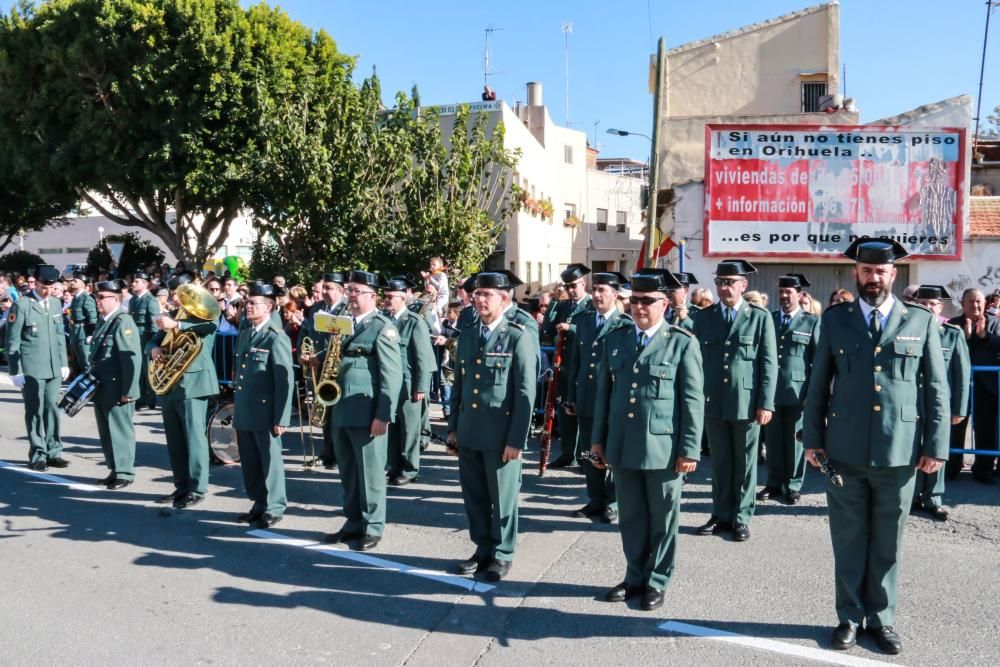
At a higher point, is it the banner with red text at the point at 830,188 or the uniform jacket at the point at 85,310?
the banner with red text at the point at 830,188

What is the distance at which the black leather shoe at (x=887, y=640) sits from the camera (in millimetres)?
4781

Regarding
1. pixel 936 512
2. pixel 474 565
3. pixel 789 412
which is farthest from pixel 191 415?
pixel 936 512

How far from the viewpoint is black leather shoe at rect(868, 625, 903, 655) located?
478cm

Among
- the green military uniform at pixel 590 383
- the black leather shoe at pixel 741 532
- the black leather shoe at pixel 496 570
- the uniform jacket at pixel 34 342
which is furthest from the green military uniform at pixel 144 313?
the black leather shoe at pixel 741 532

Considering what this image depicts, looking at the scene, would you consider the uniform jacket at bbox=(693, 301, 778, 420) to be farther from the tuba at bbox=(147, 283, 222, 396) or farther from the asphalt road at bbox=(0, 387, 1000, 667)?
the tuba at bbox=(147, 283, 222, 396)

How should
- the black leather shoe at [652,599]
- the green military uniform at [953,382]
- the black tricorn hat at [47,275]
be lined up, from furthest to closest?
the black tricorn hat at [47,275] → the green military uniform at [953,382] → the black leather shoe at [652,599]

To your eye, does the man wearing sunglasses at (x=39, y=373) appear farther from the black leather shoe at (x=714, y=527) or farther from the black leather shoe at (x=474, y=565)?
the black leather shoe at (x=714, y=527)

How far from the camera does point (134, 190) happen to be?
24.5 m

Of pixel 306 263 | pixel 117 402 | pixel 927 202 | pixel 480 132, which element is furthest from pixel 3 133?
pixel 927 202

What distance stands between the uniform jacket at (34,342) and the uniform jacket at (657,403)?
685cm

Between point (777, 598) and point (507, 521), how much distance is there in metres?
1.81

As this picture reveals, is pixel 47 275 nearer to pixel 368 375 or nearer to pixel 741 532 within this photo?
pixel 368 375

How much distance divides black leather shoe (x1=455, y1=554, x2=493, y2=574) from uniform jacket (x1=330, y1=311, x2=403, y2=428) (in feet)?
3.98

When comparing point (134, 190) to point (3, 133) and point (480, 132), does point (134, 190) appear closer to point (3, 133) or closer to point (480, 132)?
point (3, 133)
